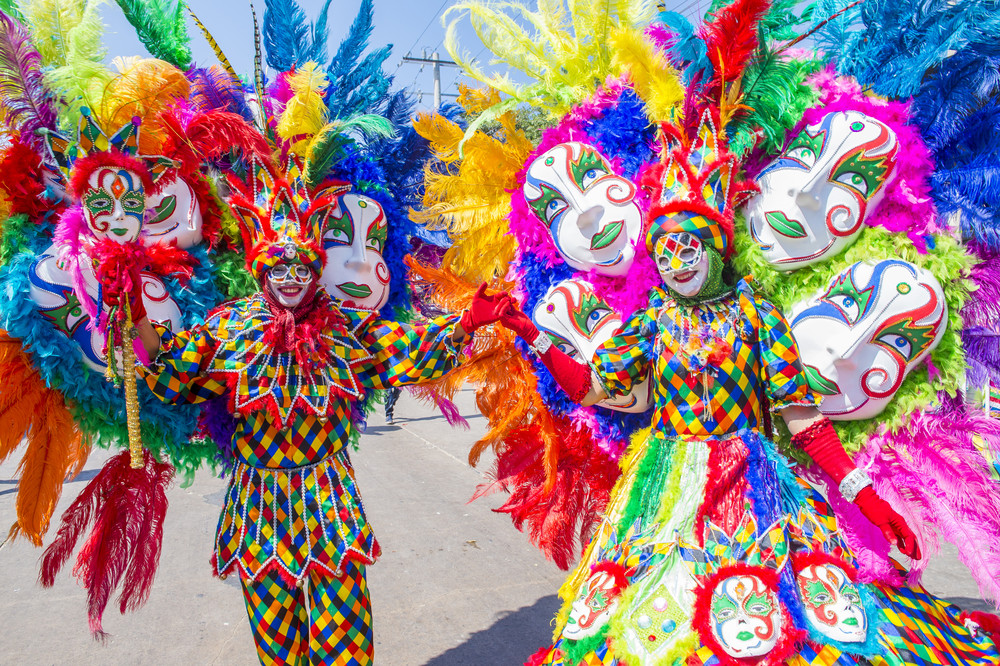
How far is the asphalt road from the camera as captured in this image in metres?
3.33

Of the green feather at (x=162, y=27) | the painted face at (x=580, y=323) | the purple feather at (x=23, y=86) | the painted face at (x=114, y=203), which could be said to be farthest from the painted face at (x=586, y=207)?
the purple feather at (x=23, y=86)

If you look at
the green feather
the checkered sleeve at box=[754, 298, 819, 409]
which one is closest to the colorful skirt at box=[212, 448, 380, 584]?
the checkered sleeve at box=[754, 298, 819, 409]

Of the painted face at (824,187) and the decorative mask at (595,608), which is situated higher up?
Answer: the painted face at (824,187)

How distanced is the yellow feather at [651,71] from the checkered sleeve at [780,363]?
74 centimetres

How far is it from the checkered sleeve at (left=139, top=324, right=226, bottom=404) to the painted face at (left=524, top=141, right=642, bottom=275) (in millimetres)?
1312

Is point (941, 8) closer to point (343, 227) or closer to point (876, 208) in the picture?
point (876, 208)

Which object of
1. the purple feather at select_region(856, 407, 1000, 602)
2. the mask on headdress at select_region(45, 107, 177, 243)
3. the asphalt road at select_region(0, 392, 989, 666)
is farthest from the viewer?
the asphalt road at select_region(0, 392, 989, 666)

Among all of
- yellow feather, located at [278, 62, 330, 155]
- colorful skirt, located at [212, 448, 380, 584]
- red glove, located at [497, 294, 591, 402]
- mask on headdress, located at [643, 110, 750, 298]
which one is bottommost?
colorful skirt, located at [212, 448, 380, 584]

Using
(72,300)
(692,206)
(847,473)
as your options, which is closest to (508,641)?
(847,473)

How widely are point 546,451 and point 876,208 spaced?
1447 millimetres

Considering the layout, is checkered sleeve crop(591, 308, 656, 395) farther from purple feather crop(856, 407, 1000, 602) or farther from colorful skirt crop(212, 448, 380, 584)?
colorful skirt crop(212, 448, 380, 584)

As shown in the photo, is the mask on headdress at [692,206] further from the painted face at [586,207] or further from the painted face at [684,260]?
the painted face at [586,207]

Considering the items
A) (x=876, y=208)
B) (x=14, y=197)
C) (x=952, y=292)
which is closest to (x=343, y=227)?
(x=14, y=197)

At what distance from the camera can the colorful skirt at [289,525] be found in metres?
2.45
